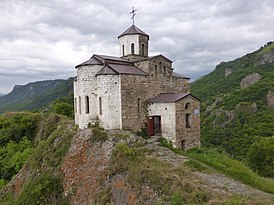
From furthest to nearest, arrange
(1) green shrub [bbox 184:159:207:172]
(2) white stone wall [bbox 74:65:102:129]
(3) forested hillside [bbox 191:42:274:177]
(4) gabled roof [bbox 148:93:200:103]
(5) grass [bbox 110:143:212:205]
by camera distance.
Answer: (3) forested hillside [bbox 191:42:274:177], (2) white stone wall [bbox 74:65:102:129], (4) gabled roof [bbox 148:93:200:103], (1) green shrub [bbox 184:159:207:172], (5) grass [bbox 110:143:212:205]

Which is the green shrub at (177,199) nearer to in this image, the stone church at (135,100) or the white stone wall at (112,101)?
the stone church at (135,100)

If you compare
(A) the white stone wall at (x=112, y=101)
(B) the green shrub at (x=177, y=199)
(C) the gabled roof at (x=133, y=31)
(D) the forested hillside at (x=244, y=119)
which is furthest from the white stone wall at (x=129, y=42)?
(D) the forested hillside at (x=244, y=119)

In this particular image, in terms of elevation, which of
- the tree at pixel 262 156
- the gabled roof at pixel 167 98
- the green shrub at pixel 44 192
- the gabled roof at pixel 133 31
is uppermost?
the gabled roof at pixel 133 31

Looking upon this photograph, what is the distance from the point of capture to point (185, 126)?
57.6 ft

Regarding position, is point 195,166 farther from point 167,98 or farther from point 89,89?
point 89,89

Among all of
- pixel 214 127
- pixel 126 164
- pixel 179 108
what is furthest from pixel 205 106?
pixel 126 164

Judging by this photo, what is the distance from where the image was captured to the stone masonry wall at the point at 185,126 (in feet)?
55.9

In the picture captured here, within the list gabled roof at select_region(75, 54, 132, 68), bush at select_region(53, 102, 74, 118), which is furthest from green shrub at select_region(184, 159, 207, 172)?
bush at select_region(53, 102, 74, 118)

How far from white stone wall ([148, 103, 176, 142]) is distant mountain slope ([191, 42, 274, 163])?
21554 millimetres

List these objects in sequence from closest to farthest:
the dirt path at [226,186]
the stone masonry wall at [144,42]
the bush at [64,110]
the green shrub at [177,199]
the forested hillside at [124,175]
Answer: the dirt path at [226,186]
the green shrub at [177,199]
the forested hillside at [124,175]
the stone masonry wall at [144,42]
the bush at [64,110]

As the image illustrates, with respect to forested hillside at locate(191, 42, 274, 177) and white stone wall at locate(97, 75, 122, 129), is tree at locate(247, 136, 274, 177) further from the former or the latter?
white stone wall at locate(97, 75, 122, 129)

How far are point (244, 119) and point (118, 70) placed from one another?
3667cm

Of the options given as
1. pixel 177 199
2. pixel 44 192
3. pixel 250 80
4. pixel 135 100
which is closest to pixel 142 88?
pixel 135 100

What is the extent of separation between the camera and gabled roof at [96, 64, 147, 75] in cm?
1697
